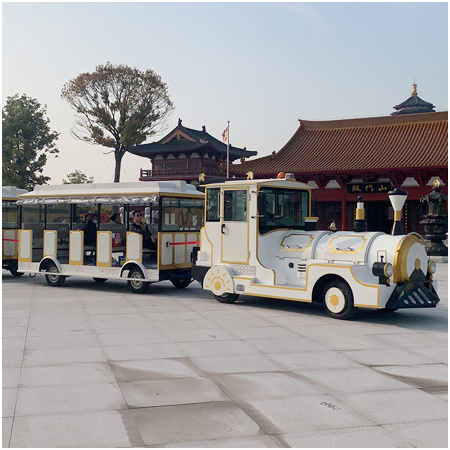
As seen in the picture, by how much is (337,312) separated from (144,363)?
4087 mm

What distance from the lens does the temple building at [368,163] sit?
114 feet

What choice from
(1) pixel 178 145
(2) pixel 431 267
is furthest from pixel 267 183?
(1) pixel 178 145

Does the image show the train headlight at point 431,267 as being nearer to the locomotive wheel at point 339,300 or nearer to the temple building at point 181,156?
the locomotive wheel at point 339,300

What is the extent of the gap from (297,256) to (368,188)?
26.0m

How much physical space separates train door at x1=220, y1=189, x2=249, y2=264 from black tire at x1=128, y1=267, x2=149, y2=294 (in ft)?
7.95

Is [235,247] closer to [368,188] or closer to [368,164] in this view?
[368,164]

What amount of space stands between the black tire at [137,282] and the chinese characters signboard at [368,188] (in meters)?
24.7

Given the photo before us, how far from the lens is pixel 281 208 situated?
1155cm

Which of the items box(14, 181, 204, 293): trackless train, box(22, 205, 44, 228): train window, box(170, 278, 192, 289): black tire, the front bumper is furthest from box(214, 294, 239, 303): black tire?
box(22, 205, 44, 228): train window

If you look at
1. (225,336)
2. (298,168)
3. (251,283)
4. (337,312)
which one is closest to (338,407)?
(225,336)

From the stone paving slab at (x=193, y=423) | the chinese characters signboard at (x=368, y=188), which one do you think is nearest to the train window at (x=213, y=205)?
the stone paving slab at (x=193, y=423)

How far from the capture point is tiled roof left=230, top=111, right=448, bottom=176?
3534cm

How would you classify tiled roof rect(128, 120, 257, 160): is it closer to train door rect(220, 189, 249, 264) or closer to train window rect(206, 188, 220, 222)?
train window rect(206, 188, 220, 222)

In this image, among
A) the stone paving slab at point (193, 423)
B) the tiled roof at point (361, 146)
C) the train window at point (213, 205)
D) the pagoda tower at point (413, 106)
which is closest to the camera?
the stone paving slab at point (193, 423)
